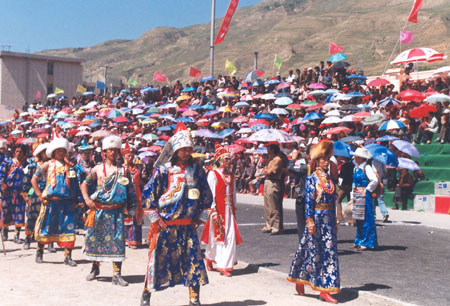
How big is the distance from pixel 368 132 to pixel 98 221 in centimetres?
1276

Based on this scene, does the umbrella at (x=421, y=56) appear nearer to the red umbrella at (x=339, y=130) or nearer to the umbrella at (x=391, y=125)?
the umbrella at (x=391, y=125)

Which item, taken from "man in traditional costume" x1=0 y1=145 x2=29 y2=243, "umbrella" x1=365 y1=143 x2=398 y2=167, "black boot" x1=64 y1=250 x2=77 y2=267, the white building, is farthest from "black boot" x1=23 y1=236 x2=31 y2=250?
the white building

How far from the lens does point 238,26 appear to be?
187 metres

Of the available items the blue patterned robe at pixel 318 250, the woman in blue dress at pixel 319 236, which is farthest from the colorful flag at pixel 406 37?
the blue patterned robe at pixel 318 250

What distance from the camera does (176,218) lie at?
21.7ft

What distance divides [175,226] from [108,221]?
174 centimetres

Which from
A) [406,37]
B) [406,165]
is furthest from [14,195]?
[406,37]

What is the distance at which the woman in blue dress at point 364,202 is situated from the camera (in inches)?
427

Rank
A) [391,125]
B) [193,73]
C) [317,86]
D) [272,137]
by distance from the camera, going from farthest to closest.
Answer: [193,73] < [317,86] < [391,125] < [272,137]

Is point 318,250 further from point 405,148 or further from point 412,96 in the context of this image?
point 412,96

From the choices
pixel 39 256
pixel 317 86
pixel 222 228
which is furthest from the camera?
pixel 317 86

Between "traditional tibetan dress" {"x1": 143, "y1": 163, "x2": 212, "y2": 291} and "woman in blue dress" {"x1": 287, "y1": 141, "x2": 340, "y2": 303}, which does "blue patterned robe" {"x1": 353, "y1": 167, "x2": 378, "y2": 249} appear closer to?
"woman in blue dress" {"x1": 287, "y1": 141, "x2": 340, "y2": 303}

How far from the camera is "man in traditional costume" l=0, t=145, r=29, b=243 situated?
12047mm

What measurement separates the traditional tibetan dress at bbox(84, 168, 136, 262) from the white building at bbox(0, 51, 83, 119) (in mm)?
59116
